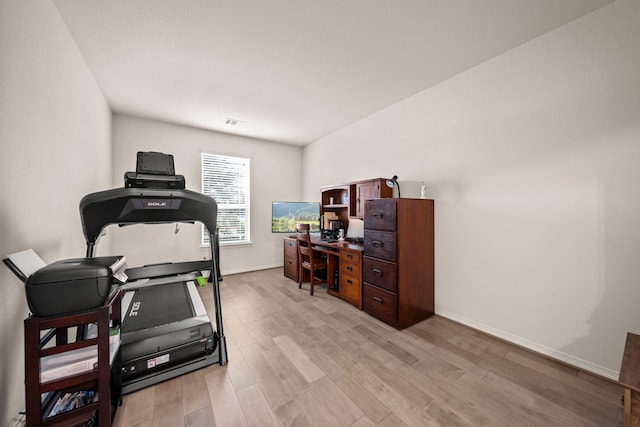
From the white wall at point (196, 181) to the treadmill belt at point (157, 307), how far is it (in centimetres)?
114

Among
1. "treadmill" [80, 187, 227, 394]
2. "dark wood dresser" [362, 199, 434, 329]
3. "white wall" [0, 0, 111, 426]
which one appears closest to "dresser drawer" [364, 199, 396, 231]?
"dark wood dresser" [362, 199, 434, 329]

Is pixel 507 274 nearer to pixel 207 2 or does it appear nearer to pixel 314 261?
pixel 314 261

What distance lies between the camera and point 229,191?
447cm

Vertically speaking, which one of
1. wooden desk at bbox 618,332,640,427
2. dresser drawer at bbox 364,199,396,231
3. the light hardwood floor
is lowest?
the light hardwood floor

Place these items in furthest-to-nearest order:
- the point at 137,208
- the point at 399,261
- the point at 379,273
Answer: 1. the point at 379,273
2. the point at 399,261
3. the point at 137,208

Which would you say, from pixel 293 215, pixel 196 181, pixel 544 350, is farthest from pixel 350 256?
pixel 196 181

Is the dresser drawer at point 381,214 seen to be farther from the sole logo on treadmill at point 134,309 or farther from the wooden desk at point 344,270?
the sole logo on treadmill at point 134,309

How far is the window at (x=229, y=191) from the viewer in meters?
4.25

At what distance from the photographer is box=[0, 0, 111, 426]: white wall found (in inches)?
45.1

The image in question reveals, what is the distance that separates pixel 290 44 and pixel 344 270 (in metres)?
2.61

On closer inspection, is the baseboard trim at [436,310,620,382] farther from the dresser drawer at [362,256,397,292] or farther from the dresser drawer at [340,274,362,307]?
the dresser drawer at [340,274,362,307]

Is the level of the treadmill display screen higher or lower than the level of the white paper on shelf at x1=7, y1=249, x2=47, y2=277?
higher

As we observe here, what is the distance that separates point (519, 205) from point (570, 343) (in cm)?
118

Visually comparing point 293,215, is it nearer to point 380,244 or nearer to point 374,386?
point 380,244
